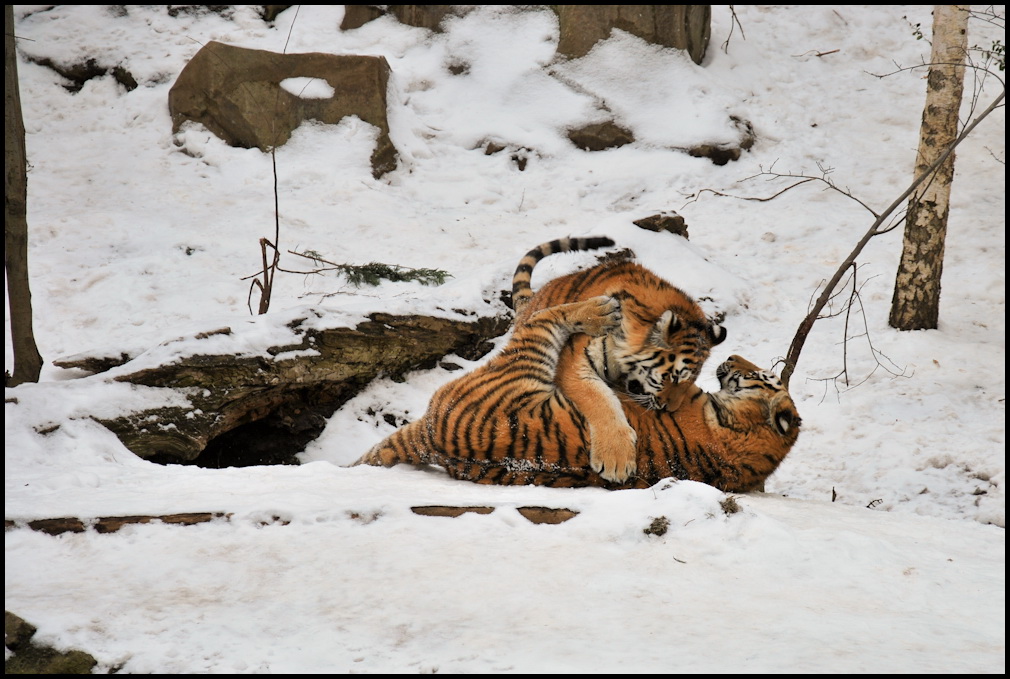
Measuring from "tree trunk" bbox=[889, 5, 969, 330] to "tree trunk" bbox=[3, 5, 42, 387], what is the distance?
6.33 metres

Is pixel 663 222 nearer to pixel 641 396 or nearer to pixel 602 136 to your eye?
pixel 602 136

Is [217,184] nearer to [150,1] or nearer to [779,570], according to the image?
[150,1]

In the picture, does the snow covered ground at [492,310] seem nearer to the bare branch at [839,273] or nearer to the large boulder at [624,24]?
the large boulder at [624,24]

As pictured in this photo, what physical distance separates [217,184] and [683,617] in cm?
830

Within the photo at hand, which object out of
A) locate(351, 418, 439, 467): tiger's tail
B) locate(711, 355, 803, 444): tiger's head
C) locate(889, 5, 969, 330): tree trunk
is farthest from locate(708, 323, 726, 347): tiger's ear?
locate(889, 5, 969, 330): tree trunk

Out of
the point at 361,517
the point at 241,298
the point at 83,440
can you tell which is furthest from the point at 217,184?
the point at 361,517

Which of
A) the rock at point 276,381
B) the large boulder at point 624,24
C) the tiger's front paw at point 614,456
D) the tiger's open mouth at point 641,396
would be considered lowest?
the rock at point 276,381

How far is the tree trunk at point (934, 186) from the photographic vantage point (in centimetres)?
670

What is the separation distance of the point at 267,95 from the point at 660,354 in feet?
23.2

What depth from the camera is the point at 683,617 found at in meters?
2.37

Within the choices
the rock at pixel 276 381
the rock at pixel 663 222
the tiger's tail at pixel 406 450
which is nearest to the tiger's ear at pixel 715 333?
the tiger's tail at pixel 406 450

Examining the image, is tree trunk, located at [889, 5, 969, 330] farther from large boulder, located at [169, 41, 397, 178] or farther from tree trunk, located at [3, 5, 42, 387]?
tree trunk, located at [3, 5, 42, 387]

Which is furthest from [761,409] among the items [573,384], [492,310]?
[492,310]

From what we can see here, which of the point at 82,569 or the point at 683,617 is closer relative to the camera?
the point at 683,617
